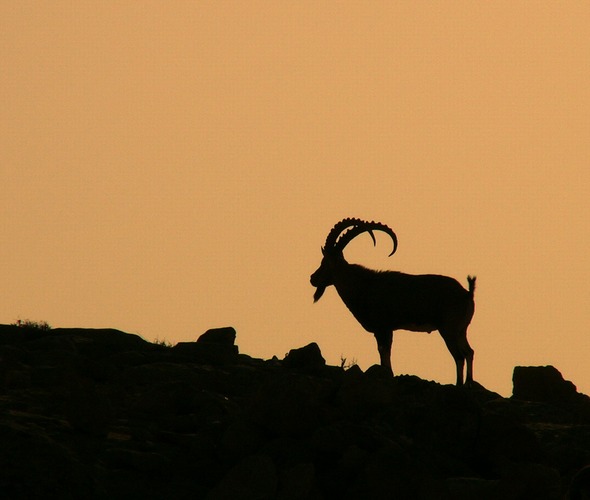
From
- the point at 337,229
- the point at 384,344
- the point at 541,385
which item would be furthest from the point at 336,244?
the point at 541,385

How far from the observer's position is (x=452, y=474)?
13.1 m

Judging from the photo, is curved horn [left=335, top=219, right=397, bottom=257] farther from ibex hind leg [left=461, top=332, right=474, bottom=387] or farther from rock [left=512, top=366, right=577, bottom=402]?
rock [left=512, top=366, right=577, bottom=402]

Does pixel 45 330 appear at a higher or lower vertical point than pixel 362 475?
higher

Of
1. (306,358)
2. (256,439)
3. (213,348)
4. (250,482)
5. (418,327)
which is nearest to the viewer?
(250,482)

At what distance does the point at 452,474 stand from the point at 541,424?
150 inches

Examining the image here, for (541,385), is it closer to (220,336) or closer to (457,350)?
(457,350)

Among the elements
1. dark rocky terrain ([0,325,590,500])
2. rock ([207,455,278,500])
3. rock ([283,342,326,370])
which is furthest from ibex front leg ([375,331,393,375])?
rock ([207,455,278,500])

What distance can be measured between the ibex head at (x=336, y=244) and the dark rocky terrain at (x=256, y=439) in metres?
6.84

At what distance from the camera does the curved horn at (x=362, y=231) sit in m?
22.3

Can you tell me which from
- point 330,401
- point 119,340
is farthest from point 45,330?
point 330,401

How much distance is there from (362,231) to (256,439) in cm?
1043

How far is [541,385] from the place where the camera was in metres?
19.5

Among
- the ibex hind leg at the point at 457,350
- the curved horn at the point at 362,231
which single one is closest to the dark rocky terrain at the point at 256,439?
the ibex hind leg at the point at 457,350

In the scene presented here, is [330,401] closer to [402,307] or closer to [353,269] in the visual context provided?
[402,307]
